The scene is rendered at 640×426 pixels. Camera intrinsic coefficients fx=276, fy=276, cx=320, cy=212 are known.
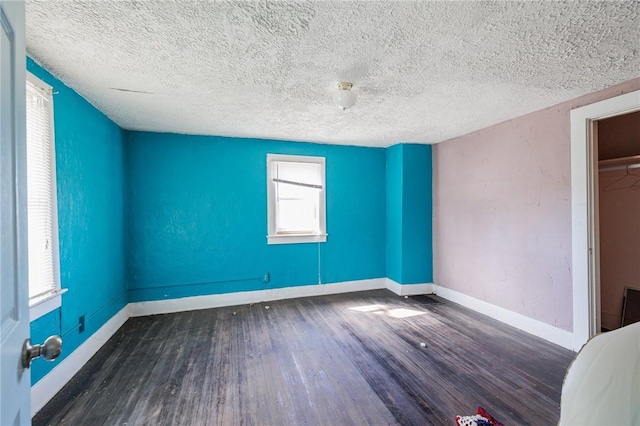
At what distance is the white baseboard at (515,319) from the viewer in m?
2.59

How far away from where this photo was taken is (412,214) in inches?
165

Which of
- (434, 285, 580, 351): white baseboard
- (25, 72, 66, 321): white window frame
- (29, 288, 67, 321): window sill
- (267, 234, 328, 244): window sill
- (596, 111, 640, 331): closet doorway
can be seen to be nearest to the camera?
(29, 288, 67, 321): window sill

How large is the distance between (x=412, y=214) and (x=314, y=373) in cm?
Result: 276

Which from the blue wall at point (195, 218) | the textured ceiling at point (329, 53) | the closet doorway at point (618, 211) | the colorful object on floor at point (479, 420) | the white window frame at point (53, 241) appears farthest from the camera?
the closet doorway at point (618, 211)

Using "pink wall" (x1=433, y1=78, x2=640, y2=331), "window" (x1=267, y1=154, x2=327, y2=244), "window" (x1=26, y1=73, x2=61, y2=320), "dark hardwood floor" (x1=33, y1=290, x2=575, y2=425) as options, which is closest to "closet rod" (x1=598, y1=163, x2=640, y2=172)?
"pink wall" (x1=433, y1=78, x2=640, y2=331)

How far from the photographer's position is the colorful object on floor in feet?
5.01

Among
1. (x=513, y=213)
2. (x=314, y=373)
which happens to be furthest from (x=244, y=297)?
(x=513, y=213)

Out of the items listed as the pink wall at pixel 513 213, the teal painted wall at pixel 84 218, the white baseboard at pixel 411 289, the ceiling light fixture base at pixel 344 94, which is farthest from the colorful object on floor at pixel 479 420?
the teal painted wall at pixel 84 218

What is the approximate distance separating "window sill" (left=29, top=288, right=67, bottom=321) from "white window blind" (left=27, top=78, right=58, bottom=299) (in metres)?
0.03

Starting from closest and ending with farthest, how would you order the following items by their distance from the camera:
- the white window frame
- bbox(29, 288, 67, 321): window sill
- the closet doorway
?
1. bbox(29, 288, 67, 321): window sill
2. the white window frame
3. the closet doorway

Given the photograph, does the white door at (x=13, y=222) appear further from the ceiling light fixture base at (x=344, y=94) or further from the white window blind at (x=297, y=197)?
the white window blind at (x=297, y=197)

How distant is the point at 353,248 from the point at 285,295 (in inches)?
50.2

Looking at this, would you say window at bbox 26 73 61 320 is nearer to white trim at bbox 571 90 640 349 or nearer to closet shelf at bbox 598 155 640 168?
white trim at bbox 571 90 640 349

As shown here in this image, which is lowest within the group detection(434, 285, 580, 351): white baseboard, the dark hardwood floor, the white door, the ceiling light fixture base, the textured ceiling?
the dark hardwood floor
